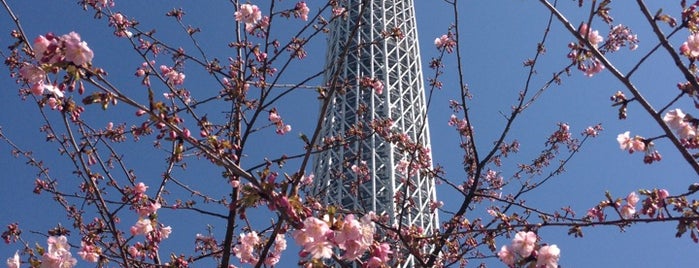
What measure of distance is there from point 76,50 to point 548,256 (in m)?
1.60

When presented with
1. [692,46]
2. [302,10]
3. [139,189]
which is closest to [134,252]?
Result: [139,189]

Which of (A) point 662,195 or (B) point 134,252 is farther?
(B) point 134,252

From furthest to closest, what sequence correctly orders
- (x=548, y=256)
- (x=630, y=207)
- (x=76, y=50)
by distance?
(x=630, y=207)
(x=548, y=256)
(x=76, y=50)

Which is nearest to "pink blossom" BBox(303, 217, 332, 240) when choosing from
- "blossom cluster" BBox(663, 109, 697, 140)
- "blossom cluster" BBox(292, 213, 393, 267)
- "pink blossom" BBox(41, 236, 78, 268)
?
"blossom cluster" BBox(292, 213, 393, 267)

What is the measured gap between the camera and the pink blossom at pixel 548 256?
2.41 metres

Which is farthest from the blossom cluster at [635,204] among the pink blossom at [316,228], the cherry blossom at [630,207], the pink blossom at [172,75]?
the pink blossom at [172,75]

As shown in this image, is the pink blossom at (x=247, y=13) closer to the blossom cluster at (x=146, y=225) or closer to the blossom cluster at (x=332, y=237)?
the blossom cluster at (x=146, y=225)

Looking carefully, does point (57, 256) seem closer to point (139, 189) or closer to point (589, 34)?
point (139, 189)

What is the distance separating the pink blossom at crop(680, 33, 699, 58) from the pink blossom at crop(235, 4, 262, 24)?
87.6 inches

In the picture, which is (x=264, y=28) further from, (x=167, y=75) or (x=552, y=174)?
(x=552, y=174)

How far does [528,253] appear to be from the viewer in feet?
8.10

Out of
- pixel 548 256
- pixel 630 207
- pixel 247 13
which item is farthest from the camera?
pixel 247 13

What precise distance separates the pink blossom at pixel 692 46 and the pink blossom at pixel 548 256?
3.20 ft

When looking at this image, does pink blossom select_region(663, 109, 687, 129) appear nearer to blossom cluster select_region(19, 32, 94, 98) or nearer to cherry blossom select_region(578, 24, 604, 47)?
cherry blossom select_region(578, 24, 604, 47)
